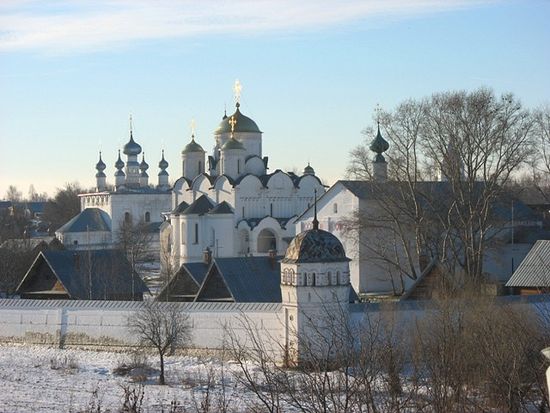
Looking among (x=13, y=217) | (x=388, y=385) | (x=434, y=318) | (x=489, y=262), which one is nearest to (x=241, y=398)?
(x=434, y=318)

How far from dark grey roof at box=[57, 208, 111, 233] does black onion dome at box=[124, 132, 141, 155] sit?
4062 mm

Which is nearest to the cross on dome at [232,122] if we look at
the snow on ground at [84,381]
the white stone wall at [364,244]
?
the white stone wall at [364,244]

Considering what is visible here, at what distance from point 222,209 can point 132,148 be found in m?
22.1

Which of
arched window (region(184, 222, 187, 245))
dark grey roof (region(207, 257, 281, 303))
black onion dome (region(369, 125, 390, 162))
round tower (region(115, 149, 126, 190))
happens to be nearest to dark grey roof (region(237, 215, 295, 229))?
arched window (region(184, 222, 187, 245))

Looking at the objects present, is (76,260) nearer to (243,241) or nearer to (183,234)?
(183,234)

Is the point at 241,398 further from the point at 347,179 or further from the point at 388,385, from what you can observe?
the point at 347,179

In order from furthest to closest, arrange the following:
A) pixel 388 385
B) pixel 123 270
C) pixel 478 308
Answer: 1. pixel 123 270
2. pixel 478 308
3. pixel 388 385

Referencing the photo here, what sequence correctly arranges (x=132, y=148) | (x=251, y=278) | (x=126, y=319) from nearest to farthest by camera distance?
(x=126, y=319), (x=251, y=278), (x=132, y=148)

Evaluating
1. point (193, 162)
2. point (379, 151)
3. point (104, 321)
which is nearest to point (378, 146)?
point (379, 151)

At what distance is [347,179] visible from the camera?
34375 mm

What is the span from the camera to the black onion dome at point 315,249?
20.2 meters

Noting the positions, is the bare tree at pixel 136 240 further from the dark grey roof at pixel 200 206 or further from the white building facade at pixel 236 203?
the dark grey roof at pixel 200 206

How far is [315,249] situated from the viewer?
20281 millimetres

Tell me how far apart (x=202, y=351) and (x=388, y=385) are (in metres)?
10.1
